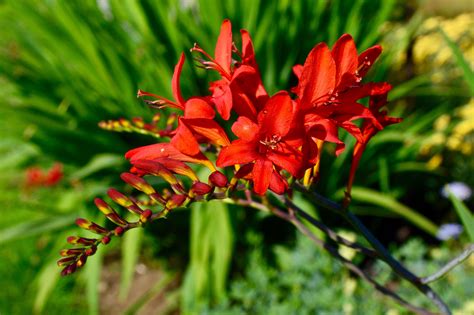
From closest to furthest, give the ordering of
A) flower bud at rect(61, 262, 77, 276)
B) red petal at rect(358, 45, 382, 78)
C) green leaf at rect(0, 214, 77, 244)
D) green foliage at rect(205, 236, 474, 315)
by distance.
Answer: flower bud at rect(61, 262, 77, 276) < red petal at rect(358, 45, 382, 78) < green foliage at rect(205, 236, 474, 315) < green leaf at rect(0, 214, 77, 244)

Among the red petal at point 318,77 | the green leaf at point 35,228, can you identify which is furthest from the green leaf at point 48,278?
the red petal at point 318,77

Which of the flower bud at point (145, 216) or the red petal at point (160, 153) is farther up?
the red petal at point (160, 153)

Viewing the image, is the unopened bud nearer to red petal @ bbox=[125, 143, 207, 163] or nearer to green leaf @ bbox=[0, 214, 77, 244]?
red petal @ bbox=[125, 143, 207, 163]

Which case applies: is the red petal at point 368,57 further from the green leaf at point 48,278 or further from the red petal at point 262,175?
the green leaf at point 48,278

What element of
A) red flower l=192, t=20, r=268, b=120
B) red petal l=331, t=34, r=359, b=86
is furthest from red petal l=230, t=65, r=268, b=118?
red petal l=331, t=34, r=359, b=86

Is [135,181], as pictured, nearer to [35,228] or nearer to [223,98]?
[223,98]

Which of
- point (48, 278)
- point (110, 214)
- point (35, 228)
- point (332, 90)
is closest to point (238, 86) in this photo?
point (332, 90)

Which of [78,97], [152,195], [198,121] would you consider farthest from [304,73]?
[78,97]
